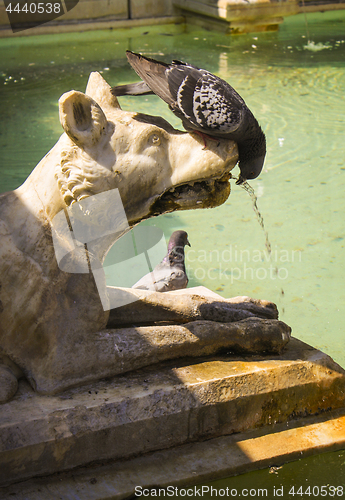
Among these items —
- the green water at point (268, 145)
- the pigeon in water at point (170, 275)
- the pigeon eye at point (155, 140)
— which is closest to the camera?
the pigeon eye at point (155, 140)

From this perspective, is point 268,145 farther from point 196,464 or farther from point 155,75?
point 196,464

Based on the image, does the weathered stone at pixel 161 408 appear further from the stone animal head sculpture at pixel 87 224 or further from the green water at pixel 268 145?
the green water at pixel 268 145

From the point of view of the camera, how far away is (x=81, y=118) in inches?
87.0

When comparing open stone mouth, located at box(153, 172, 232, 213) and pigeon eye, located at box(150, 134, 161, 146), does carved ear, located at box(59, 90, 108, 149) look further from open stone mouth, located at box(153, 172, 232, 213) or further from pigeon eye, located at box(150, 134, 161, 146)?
open stone mouth, located at box(153, 172, 232, 213)

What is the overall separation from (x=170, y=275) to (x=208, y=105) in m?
1.90

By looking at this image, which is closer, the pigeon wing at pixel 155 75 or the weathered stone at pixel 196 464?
the weathered stone at pixel 196 464

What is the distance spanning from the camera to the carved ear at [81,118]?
2.15 metres

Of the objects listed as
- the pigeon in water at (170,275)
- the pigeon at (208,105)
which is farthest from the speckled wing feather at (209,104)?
the pigeon in water at (170,275)

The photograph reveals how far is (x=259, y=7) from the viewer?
11.2 metres

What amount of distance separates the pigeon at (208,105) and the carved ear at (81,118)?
11.7 inches

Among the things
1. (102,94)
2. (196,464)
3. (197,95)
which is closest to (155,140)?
(197,95)

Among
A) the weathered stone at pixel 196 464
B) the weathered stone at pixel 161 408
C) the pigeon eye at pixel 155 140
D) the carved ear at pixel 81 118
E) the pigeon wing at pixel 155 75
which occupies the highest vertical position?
the pigeon wing at pixel 155 75

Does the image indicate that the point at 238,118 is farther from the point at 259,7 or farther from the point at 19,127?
the point at 259,7

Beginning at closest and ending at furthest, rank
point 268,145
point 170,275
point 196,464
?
1. point 196,464
2. point 170,275
3. point 268,145
